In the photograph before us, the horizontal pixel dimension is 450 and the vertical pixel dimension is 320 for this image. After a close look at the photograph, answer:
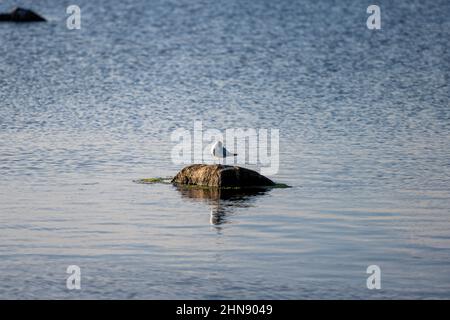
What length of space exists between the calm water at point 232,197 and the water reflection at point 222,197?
95 mm

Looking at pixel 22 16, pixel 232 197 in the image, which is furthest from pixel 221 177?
pixel 22 16

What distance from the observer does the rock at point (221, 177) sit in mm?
26609

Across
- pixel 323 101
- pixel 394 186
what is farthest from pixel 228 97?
pixel 394 186

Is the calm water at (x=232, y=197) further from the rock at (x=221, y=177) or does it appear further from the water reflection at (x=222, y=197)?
the rock at (x=221, y=177)

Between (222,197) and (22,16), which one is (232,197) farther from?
(22,16)

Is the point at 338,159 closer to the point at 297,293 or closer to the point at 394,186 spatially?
the point at 394,186

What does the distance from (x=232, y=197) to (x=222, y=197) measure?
0.25 meters

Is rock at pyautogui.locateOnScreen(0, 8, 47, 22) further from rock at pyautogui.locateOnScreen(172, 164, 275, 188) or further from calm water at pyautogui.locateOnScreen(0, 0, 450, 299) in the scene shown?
rock at pyautogui.locateOnScreen(172, 164, 275, 188)

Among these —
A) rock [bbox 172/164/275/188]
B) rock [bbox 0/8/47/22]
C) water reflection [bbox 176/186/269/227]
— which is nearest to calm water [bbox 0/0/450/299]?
water reflection [bbox 176/186/269/227]

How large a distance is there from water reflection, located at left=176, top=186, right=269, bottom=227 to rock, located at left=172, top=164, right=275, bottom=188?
0.59 ft

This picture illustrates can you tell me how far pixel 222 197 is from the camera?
85.1 ft

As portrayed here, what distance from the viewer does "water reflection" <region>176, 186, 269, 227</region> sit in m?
24.4
